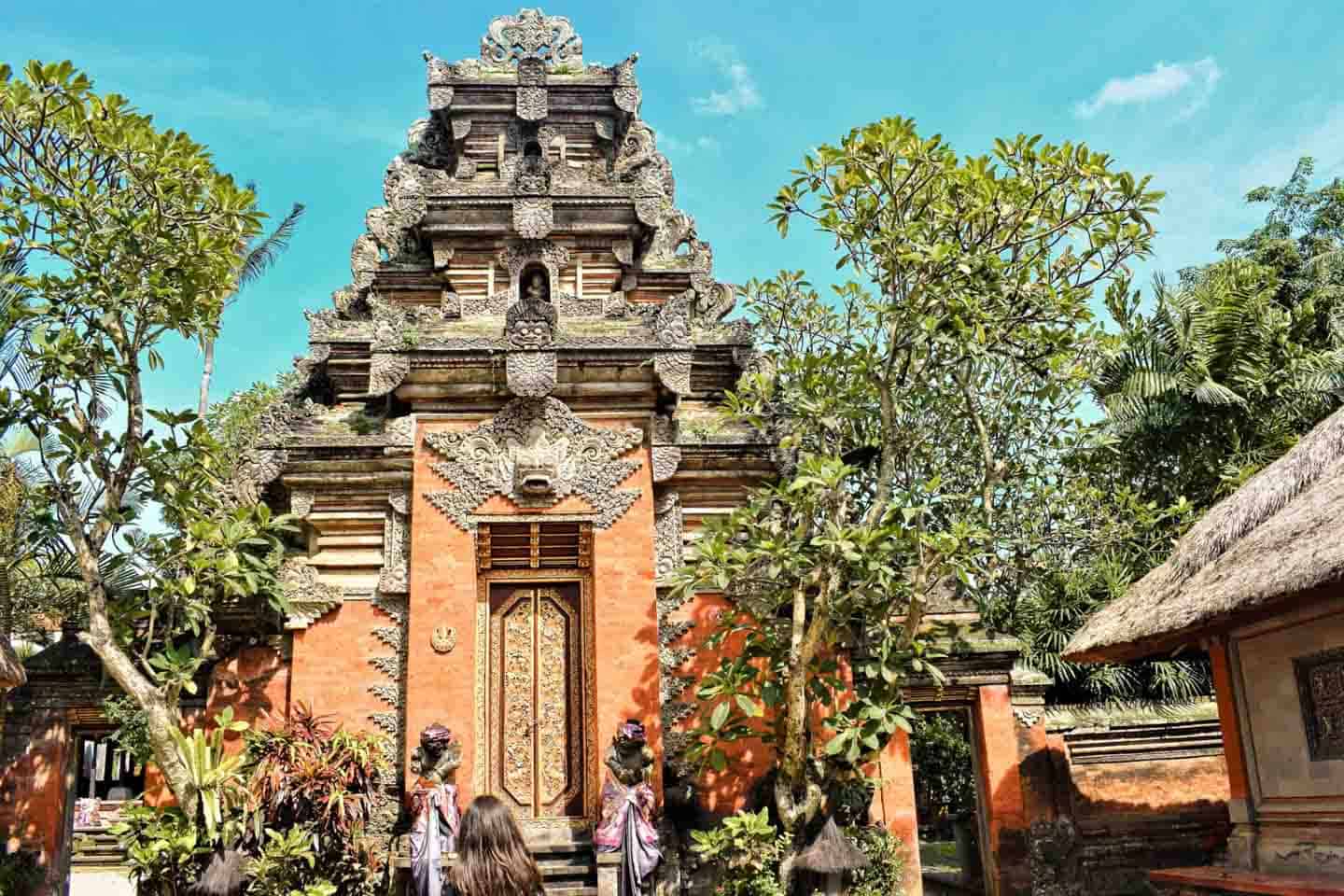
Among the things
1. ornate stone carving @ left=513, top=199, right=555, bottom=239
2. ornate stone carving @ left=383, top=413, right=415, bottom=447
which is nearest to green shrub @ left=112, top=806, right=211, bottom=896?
ornate stone carving @ left=383, top=413, right=415, bottom=447

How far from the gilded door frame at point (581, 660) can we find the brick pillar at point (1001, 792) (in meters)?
4.33

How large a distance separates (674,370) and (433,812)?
15.1 feet

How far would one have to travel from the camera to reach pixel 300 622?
35.0 ft

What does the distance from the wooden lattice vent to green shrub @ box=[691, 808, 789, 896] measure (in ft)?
9.41

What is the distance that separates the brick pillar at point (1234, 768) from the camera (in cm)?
958

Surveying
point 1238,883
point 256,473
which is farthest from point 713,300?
point 1238,883

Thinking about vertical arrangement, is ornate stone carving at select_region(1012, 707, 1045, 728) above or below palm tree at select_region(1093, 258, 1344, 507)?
below

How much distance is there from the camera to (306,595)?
10.7m

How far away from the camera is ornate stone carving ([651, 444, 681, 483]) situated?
11023 millimetres

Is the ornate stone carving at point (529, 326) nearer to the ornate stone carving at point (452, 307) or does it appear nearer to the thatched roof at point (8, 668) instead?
the ornate stone carving at point (452, 307)

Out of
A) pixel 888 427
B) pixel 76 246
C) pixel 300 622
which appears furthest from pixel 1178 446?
pixel 76 246

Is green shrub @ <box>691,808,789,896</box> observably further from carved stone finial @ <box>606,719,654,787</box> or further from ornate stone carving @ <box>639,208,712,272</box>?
ornate stone carving @ <box>639,208,712,272</box>

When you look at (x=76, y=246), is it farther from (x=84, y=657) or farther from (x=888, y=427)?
(x=888, y=427)

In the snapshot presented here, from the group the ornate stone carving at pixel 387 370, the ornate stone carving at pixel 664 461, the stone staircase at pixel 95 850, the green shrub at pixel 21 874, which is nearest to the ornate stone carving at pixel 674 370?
the ornate stone carving at pixel 664 461
